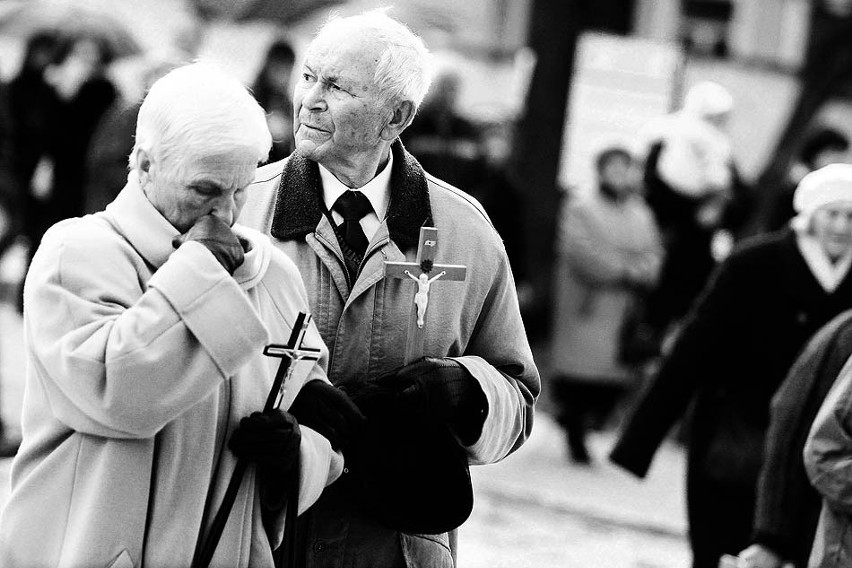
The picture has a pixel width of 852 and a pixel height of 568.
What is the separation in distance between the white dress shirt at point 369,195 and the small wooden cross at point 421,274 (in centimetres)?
17

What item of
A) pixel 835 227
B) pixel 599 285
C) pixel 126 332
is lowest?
pixel 599 285

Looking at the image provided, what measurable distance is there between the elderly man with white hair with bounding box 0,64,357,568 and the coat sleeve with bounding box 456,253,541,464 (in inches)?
36.3

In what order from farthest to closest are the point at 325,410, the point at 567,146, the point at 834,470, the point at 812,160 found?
the point at 567,146 → the point at 812,160 → the point at 834,470 → the point at 325,410

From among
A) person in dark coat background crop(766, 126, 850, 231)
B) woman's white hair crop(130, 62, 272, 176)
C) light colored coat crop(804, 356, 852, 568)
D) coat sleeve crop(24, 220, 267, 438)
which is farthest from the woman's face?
person in dark coat background crop(766, 126, 850, 231)

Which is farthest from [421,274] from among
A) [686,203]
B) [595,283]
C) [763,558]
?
[686,203]

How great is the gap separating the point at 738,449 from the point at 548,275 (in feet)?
24.1

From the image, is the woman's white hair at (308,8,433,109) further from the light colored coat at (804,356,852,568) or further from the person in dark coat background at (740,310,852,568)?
the person in dark coat background at (740,310,852,568)

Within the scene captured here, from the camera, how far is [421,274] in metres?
3.71

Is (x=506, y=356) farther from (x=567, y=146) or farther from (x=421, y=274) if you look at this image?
(x=567, y=146)

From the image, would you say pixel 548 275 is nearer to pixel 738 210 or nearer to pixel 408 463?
pixel 738 210

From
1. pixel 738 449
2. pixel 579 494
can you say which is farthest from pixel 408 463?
pixel 579 494

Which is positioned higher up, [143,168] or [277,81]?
[143,168]

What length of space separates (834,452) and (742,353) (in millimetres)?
1399

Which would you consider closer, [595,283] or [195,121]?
[195,121]
